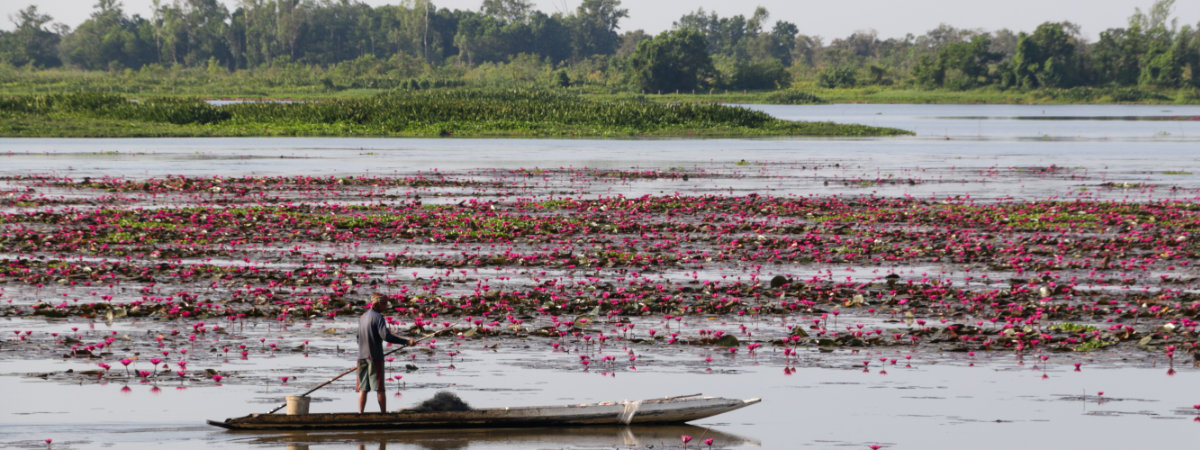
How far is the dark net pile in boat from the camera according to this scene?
45.6 ft

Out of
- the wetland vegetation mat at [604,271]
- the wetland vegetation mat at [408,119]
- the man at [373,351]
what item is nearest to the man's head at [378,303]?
the man at [373,351]

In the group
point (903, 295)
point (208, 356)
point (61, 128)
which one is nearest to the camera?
point (208, 356)

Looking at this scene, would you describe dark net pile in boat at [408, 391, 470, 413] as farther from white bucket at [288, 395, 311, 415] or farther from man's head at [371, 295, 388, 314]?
man's head at [371, 295, 388, 314]

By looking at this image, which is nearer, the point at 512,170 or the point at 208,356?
the point at 208,356

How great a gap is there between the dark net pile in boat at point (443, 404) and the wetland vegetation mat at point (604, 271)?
3452mm

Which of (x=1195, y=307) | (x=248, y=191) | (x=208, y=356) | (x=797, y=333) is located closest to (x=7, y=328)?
(x=208, y=356)

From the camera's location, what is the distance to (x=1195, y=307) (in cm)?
2047

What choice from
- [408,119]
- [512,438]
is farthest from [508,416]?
[408,119]

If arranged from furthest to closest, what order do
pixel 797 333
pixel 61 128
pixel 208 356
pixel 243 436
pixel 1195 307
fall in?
pixel 61 128
pixel 1195 307
pixel 797 333
pixel 208 356
pixel 243 436

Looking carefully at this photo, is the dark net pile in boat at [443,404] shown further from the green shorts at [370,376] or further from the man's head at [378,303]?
the man's head at [378,303]

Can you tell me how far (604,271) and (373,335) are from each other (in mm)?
11444

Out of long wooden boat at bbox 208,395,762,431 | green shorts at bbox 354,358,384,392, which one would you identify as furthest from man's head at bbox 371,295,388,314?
long wooden boat at bbox 208,395,762,431

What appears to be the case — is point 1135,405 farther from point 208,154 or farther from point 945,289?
point 208,154

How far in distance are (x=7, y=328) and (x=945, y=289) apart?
14.2 m
